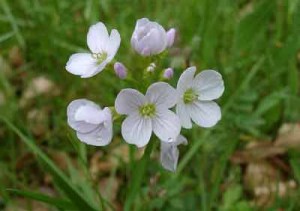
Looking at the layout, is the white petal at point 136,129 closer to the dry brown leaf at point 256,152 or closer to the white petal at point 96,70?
the white petal at point 96,70

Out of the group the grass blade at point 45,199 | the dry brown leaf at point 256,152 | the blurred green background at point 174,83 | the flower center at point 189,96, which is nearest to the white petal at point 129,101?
the flower center at point 189,96

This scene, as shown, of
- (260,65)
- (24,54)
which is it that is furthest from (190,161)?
(24,54)

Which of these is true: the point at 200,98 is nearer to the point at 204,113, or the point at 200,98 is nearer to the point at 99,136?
the point at 204,113

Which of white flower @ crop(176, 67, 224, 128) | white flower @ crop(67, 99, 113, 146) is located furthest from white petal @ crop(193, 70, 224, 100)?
white flower @ crop(67, 99, 113, 146)

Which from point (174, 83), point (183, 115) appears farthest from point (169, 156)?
point (174, 83)

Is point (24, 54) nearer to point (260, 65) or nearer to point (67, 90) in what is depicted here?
point (67, 90)

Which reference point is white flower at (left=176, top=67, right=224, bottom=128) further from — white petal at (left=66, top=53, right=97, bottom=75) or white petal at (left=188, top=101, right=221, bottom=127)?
white petal at (left=66, top=53, right=97, bottom=75)
